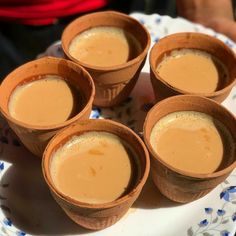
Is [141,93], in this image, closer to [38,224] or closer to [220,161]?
[220,161]

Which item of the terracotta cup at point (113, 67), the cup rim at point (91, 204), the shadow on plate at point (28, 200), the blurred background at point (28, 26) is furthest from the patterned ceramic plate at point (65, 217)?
the blurred background at point (28, 26)

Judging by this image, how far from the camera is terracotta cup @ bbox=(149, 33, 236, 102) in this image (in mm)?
1036

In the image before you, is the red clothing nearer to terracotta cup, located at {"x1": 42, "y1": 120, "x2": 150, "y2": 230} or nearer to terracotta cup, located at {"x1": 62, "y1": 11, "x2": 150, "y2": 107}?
terracotta cup, located at {"x1": 62, "y1": 11, "x2": 150, "y2": 107}

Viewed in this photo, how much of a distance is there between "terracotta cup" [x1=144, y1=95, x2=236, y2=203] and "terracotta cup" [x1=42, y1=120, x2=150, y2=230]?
27 mm

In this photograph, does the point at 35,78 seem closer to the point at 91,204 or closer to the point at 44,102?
the point at 44,102

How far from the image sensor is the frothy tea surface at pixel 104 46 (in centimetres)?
116

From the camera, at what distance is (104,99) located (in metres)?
1.13

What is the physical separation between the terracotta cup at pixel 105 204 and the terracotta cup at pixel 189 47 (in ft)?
0.51

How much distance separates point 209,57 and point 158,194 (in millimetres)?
376

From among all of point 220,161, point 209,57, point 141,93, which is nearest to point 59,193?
point 220,161

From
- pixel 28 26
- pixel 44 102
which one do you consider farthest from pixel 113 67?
pixel 28 26

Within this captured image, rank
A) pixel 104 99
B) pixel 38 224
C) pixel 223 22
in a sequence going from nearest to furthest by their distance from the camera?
pixel 38 224 → pixel 104 99 → pixel 223 22

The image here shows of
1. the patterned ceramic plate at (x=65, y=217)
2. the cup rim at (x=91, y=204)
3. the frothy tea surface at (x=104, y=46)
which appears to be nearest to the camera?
the cup rim at (x=91, y=204)

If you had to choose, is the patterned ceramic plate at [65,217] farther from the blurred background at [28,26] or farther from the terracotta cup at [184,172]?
the blurred background at [28,26]
